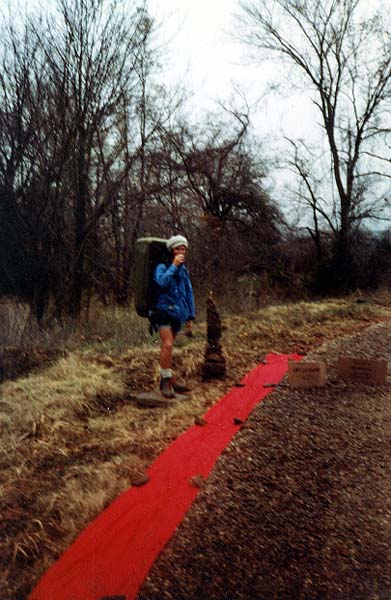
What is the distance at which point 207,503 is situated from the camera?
3203 millimetres

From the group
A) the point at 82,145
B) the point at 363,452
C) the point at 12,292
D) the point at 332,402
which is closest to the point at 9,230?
the point at 12,292

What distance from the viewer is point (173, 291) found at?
17.6 ft

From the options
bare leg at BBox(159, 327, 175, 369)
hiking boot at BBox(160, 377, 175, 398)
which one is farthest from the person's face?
hiking boot at BBox(160, 377, 175, 398)

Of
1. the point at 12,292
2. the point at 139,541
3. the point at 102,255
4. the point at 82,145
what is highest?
the point at 82,145

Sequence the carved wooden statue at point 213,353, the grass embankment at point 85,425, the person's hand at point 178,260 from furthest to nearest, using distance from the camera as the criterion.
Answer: the carved wooden statue at point 213,353 → the person's hand at point 178,260 → the grass embankment at point 85,425

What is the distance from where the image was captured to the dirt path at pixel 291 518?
2.45 metres

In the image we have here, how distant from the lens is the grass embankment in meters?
3.17

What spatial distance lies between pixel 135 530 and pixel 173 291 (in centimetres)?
276

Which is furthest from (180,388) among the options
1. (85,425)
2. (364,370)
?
(364,370)

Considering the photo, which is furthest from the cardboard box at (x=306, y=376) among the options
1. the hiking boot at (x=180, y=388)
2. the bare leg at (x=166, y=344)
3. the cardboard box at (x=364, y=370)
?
the bare leg at (x=166, y=344)

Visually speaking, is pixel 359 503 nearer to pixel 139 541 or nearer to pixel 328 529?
pixel 328 529

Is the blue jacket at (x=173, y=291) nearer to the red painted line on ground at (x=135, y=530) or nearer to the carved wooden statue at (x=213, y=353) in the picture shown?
the carved wooden statue at (x=213, y=353)

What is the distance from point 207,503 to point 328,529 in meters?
0.71

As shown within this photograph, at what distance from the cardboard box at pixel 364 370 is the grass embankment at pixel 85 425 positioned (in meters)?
1.27
